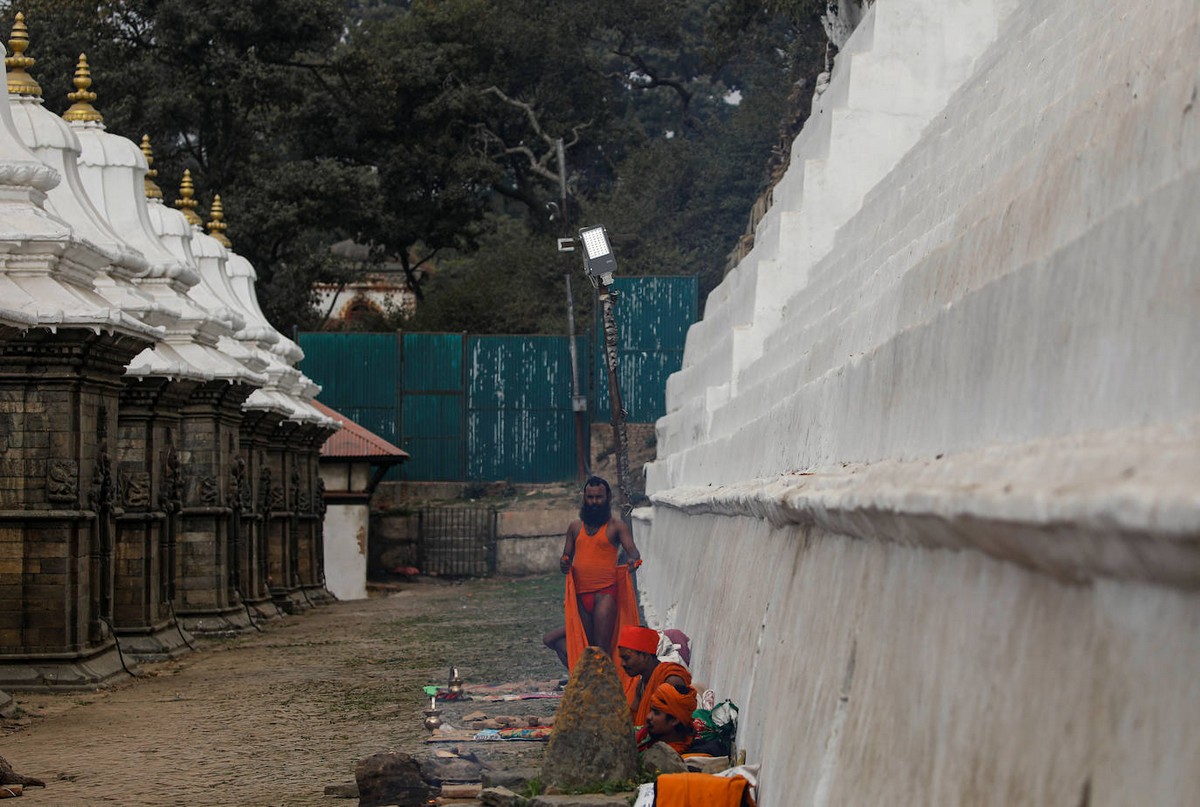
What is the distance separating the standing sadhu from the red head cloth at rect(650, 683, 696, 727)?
4076 millimetres

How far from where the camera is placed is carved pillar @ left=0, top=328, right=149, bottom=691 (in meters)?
14.8

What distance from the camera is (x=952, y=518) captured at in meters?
3.73

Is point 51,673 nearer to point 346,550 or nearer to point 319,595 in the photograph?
point 319,595

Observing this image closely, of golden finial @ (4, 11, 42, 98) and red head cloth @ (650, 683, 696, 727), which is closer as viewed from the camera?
red head cloth @ (650, 683, 696, 727)

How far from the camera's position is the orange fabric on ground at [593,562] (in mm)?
12906

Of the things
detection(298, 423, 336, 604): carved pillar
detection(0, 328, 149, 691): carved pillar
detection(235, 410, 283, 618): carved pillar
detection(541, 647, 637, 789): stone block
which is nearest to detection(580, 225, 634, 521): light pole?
detection(235, 410, 283, 618): carved pillar

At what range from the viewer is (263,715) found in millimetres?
13266

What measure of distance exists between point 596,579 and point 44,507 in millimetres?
5055

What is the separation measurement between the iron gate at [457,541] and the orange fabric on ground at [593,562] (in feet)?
80.7

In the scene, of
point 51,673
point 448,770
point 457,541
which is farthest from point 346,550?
point 448,770

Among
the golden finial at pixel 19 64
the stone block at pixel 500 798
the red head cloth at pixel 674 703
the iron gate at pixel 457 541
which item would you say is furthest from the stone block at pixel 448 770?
the iron gate at pixel 457 541

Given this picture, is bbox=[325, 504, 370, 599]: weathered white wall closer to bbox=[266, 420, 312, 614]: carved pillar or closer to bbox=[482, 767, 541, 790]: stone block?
bbox=[266, 420, 312, 614]: carved pillar

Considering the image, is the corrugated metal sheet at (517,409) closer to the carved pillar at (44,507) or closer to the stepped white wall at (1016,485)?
the carved pillar at (44,507)

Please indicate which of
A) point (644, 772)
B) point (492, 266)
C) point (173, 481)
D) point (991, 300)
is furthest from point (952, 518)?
point (492, 266)
